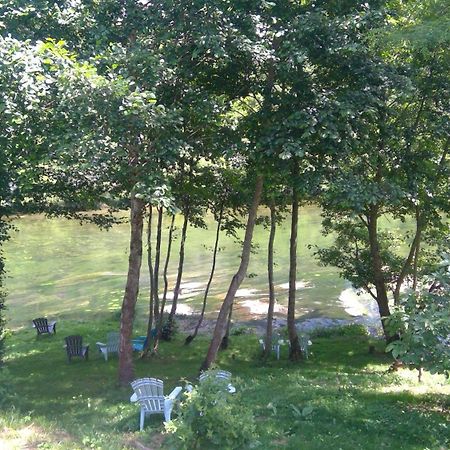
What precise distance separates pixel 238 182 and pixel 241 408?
8.37 m

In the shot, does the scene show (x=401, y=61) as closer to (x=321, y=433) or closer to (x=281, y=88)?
(x=281, y=88)

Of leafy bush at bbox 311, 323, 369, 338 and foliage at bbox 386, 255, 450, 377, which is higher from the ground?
foliage at bbox 386, 255, 450, 377

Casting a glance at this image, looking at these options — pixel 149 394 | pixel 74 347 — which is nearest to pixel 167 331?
pixel 74 347

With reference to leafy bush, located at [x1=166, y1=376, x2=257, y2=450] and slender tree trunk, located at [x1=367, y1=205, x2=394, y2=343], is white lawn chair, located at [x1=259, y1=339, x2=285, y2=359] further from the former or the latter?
leafy bush, located at [x1=166, y1=376, x2=257, y2=450]

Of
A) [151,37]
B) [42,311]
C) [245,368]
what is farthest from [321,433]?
[42,311]

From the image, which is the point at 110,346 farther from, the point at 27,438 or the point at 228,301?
the point at 27,438

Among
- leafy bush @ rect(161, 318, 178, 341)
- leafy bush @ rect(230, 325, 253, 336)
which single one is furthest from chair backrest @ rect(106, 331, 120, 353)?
leafy bush @ rect(230, 325, 253, 336)

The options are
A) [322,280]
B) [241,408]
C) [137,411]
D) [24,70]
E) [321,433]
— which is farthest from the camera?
[322,280]

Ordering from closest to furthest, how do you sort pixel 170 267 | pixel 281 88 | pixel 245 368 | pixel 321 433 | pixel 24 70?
pixel 321 433
pixel 24 70
pixel 281 88
pixel 245 368
pixel 170 267

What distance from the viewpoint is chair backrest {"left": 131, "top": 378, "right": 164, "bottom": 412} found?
7887mm

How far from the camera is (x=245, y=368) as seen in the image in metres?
13.1

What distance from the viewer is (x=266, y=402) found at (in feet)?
28.2

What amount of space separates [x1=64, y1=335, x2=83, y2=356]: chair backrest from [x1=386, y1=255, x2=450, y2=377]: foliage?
9.07 meters

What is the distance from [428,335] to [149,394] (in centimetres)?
437
